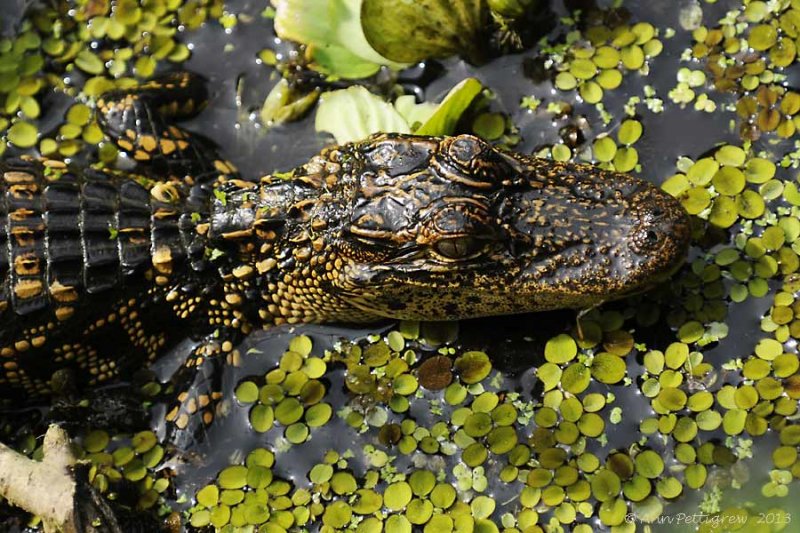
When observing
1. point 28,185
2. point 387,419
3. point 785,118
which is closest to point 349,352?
point 387,419

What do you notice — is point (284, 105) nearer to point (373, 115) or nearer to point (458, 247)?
point (373, 115)

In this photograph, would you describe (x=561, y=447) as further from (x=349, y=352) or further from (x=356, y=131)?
(x=356, y=131)

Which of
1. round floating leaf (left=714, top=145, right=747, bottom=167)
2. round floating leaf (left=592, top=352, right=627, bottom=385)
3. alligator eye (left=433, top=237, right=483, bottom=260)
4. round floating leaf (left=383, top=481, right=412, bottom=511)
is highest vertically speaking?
alligator eye (left=433, top=237, right=483, bottom=260)

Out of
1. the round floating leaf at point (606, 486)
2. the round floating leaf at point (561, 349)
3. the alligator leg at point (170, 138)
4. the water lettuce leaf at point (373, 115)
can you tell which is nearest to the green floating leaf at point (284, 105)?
the water lettuce leaf at point (373, 115)

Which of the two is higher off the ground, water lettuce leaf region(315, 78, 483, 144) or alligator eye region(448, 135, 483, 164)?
alligator eye region(448, 135, 483, 164)

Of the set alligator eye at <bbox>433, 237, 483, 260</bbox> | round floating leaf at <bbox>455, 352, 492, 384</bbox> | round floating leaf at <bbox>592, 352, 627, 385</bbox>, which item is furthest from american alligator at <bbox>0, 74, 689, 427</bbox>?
round floating leaf at <bbox>592, 352, 627, 385</bbox>

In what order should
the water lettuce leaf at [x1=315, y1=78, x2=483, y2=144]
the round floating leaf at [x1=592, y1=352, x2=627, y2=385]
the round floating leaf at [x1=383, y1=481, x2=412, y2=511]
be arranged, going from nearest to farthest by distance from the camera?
the round floating leaf at [x1=383, y1=481, x2=412, y2=511] < the round floating leaf at [x1=592, y1=352, x2=627, y2=385] < the water lettuce leaf at [x1=315, y1=78, x2=483, y2=144]

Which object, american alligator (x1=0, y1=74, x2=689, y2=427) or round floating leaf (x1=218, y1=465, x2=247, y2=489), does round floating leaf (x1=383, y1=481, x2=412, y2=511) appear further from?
american alligator (x1=0, y1=74, x2=689, y2=427)

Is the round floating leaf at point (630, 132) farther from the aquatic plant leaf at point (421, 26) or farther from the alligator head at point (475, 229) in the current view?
the aquatic plant leaf at point (421, 26)
